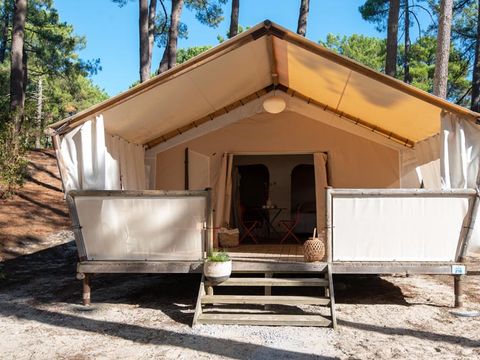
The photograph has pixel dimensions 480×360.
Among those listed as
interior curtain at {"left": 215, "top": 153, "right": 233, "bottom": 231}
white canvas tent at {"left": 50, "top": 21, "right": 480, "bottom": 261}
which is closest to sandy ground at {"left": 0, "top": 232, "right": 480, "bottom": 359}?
white canvas tent at {"left": 50, "top": 21, "right": 480, "bottom": 261}

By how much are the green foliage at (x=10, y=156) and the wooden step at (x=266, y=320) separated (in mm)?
4888

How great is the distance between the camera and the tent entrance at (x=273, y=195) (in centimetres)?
750

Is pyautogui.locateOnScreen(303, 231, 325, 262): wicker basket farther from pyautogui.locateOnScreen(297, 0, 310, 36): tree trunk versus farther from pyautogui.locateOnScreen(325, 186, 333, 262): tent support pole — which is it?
pyautogui.locateOnScreen(297, 0, 310, 36): tree trunk

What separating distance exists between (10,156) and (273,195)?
4332 millimetres

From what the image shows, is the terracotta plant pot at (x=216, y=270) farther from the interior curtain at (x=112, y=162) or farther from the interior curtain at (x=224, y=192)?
the interior curtain at (x=224, y=192)

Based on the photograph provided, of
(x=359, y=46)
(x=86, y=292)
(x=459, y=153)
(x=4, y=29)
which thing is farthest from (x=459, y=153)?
(x=359, y=46)

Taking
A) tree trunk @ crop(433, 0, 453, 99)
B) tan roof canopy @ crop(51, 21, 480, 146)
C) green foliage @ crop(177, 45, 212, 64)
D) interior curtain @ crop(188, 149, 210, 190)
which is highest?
green foliage @ crop(177, 45, 212, 64)

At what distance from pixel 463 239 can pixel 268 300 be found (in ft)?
6.25

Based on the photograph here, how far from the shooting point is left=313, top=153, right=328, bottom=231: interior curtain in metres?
6.50

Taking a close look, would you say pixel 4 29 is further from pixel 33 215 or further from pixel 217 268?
pixel 217 268

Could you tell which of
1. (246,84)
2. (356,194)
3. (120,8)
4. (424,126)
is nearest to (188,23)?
(120,8)

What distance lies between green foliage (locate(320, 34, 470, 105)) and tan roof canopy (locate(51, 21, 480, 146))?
9.48 m

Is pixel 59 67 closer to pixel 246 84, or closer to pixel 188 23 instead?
pixel 188 23

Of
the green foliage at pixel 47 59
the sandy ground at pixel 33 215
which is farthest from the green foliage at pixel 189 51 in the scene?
the sandy ground at pixel 33 215
